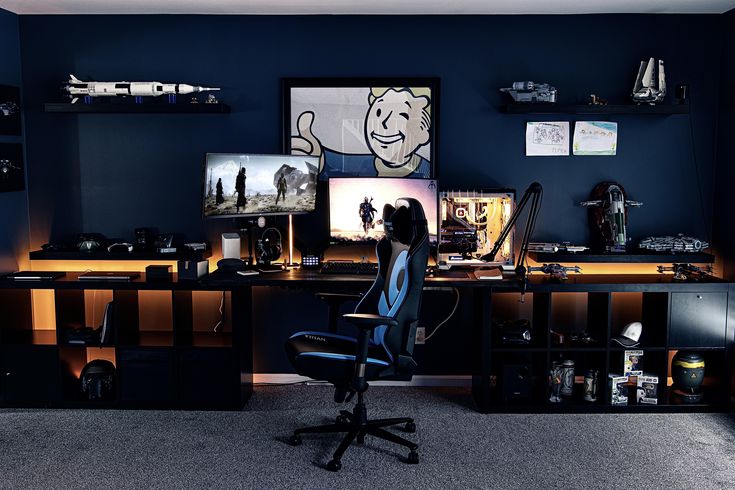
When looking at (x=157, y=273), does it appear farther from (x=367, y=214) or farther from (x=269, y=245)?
(x=367, y=214)

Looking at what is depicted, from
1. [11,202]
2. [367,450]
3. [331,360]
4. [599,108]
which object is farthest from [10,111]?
[599,108]

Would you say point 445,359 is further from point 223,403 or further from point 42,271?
point 42,271

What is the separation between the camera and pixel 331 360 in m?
3.34

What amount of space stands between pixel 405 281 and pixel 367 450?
35.4 inches

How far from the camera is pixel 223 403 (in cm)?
421

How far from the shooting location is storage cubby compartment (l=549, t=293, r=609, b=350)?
167 inches

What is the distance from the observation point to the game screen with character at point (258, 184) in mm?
4152

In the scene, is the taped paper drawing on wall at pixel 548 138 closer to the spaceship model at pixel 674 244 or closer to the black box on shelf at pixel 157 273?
the spaceship model at pixel 674 244

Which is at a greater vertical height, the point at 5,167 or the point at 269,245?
the point at 5,167

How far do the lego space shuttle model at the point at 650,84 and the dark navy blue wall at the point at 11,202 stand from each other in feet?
12.3

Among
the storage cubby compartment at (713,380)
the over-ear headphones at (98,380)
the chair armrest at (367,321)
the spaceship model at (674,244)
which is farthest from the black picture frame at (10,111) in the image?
the storage cubby compartment at (713,380)

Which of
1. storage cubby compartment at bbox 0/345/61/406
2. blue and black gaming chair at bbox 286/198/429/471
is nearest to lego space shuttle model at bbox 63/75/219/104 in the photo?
storage cubby compartment at bbox 0/345/61/406

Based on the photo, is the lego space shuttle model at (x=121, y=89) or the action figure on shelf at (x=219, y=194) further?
the lego space shuttle model at (x=121, y=89)

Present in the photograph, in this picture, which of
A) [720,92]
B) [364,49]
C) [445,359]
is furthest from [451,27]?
[445,359]
